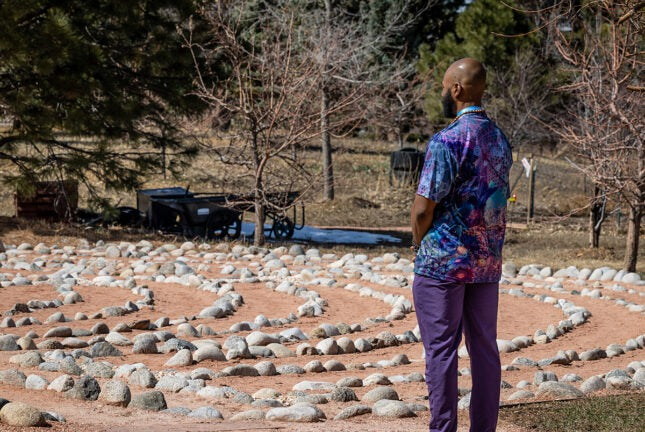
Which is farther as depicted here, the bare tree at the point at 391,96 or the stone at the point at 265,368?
the bare tree at the point at 391,96

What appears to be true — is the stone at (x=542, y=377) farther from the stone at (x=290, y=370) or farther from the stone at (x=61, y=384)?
the stone at (x=61, y=384)

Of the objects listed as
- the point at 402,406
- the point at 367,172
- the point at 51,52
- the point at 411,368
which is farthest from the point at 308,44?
the point at 402,406

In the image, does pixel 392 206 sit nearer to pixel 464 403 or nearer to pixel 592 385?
pixel 592 385

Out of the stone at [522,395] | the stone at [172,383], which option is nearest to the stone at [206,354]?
the stone at [172,383]

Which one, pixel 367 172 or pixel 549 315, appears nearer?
pixel 549 315

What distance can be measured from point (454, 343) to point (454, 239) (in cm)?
44

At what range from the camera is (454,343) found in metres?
3.97

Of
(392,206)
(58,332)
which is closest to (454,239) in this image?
(58,332)

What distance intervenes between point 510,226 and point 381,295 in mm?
10206

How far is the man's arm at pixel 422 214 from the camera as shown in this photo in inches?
155

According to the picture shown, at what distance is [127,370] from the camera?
5.83 meters

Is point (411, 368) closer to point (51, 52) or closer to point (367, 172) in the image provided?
point (51, 52)

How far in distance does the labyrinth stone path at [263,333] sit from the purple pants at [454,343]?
3.28 ft

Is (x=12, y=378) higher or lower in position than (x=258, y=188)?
lower
